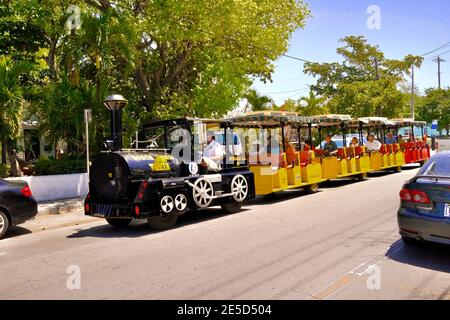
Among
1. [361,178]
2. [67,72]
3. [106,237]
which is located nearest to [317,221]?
[106,237]

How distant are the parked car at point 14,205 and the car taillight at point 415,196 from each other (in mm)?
7144

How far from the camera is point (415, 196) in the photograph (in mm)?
6195

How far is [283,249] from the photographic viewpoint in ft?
22.6


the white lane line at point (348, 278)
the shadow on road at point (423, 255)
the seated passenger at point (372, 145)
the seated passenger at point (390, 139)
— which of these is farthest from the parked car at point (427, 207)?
the seated passenger at point (390, 139)

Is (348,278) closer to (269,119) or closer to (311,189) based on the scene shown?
(269,119)

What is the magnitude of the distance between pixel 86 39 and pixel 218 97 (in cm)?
607

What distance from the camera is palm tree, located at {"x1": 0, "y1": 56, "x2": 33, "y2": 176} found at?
12992mm

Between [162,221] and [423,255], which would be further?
[162,221]

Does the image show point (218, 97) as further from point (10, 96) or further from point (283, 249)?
point (283, 249)

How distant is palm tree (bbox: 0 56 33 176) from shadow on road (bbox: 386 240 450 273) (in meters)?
11.2

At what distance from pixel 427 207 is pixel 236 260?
2710mm

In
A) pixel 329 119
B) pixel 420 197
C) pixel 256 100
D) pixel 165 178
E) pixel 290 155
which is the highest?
pixel 256 100

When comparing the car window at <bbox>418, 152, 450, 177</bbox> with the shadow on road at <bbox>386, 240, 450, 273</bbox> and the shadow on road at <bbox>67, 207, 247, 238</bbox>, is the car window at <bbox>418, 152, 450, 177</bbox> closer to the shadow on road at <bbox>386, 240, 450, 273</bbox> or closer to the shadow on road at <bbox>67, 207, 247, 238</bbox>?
the shadow on road at <bbox>386, 240, 450, 273</bbox>

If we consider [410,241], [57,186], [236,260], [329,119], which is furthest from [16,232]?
[329,119]
